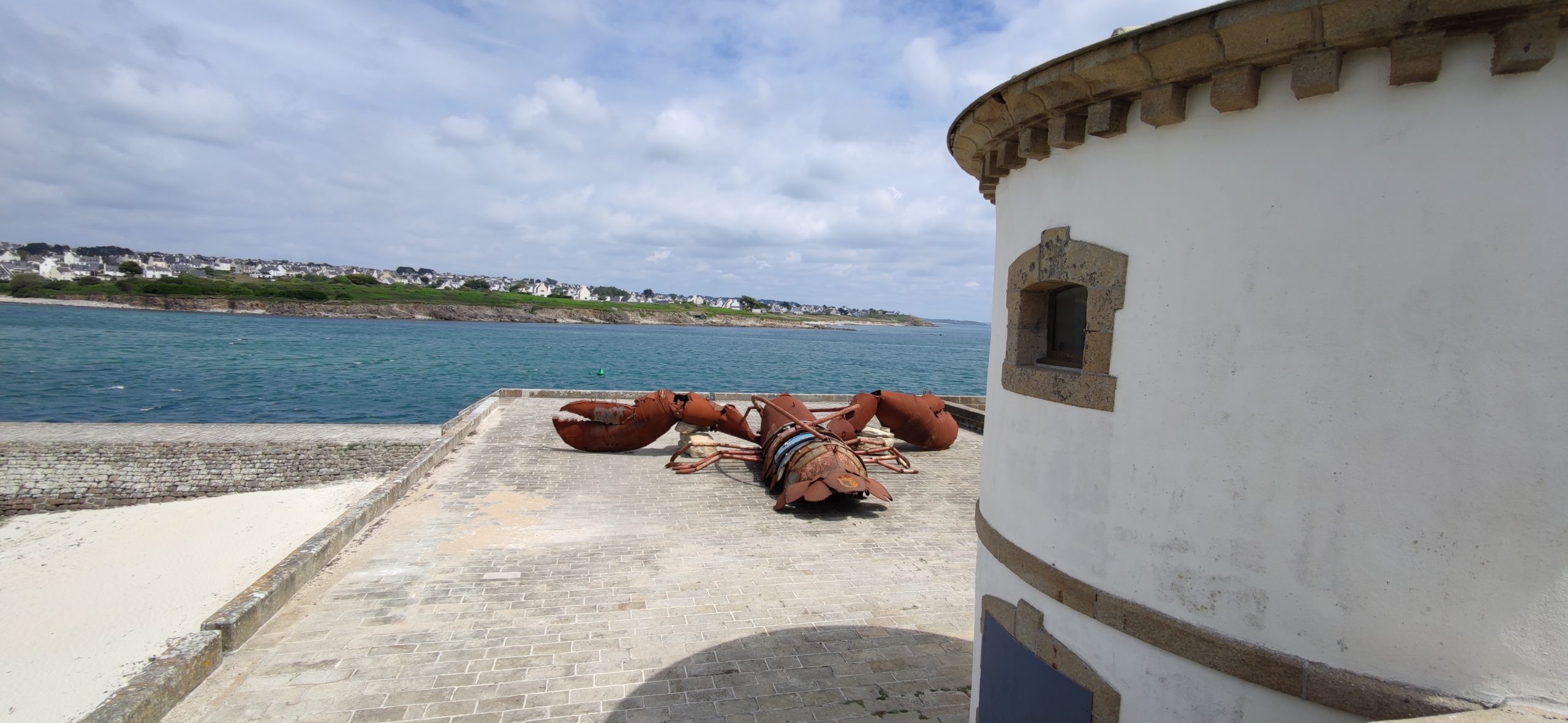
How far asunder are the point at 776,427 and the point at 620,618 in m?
6.64

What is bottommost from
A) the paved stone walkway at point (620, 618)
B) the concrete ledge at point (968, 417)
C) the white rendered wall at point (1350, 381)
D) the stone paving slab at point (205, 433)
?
the stone paving slab at point (205, 433)

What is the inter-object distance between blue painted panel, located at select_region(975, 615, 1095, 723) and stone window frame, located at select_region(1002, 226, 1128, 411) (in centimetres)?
150

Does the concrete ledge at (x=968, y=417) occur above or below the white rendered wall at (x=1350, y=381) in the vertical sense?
below

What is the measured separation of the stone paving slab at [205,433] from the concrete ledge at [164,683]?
14.7 m

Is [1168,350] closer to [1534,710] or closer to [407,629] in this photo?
[1534,710]

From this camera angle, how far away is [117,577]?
43.8 ft

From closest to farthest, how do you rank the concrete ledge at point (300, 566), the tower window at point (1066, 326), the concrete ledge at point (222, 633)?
the tower window at point (1066, 326) → the concrete ledge at point (222, 633) → the concrete ledge at point (300, 566)

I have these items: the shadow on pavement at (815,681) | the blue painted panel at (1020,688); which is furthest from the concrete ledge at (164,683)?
the blue painted panel at (1020,688)

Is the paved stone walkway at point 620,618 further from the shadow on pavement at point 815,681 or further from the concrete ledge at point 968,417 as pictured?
the concrete ledge at point 968,417

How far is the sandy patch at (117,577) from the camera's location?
9.48m

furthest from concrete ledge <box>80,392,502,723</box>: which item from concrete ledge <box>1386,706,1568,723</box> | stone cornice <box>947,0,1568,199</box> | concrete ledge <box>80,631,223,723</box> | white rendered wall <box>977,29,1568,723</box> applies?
concrete ledge <box>1386,706,1568,723</box>

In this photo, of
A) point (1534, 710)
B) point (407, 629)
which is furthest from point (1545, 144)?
point (407, 629)

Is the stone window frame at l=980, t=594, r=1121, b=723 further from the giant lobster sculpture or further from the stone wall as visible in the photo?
the stone wall

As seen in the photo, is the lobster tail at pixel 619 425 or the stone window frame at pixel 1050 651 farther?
the lobster tail at pixel 619 425
